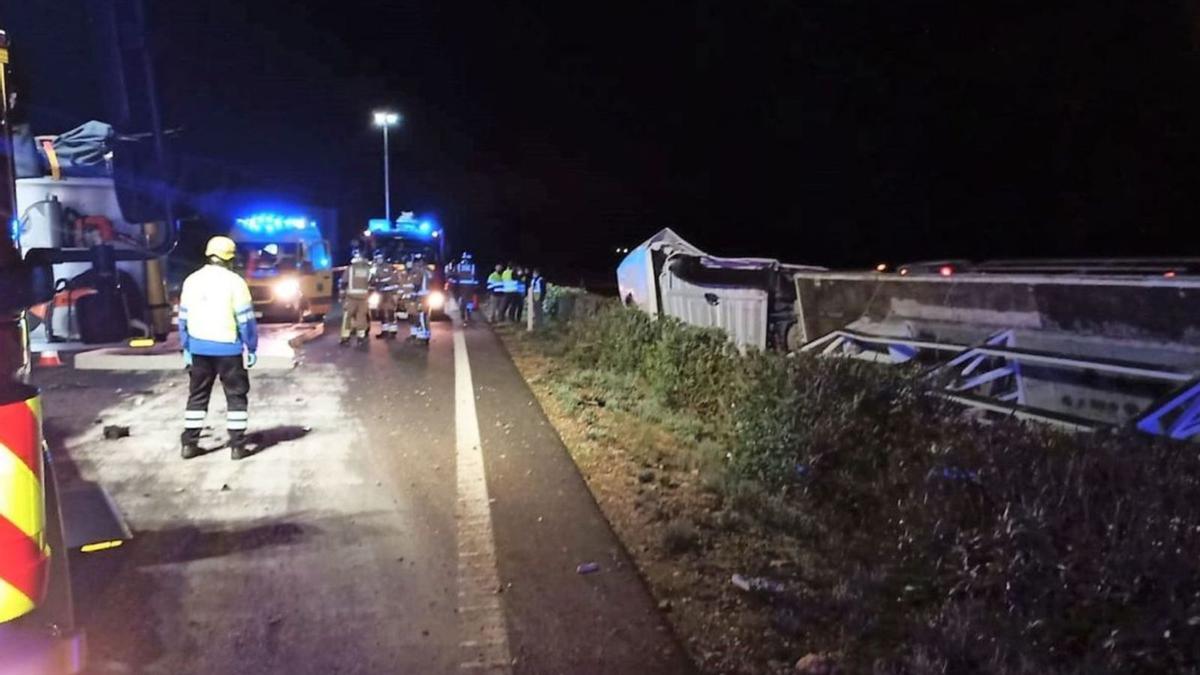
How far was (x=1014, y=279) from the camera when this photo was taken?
34.7 feet

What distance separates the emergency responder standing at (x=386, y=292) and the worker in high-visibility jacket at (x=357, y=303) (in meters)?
0.65

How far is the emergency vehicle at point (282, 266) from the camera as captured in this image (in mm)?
22031

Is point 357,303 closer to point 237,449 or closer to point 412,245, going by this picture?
point 412,245

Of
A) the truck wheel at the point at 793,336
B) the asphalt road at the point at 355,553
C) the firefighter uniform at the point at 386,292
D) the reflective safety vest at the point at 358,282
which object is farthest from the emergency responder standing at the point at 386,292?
the asphalt road at the point at 355,553

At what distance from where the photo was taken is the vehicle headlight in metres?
22.0

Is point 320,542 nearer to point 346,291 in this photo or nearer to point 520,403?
point 520,403

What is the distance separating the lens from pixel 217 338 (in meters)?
8.23

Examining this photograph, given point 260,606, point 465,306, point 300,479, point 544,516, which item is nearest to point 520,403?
point 300,479

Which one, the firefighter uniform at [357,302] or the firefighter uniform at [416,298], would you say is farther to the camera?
the firefighter uniform at [416,298]

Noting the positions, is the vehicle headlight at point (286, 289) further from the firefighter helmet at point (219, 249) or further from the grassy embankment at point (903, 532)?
the grassy embankment at point (903, 532)

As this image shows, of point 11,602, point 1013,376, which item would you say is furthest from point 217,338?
point 1013,376

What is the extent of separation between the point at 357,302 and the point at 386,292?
1.06 metres

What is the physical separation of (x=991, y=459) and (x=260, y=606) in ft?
12.3

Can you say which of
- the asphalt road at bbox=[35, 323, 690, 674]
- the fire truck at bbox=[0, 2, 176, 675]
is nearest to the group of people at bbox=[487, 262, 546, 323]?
the asphalt road at bbox=[35, 323, 690, 674]
